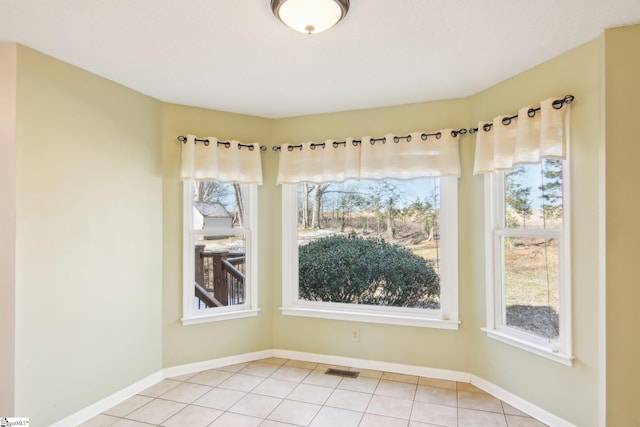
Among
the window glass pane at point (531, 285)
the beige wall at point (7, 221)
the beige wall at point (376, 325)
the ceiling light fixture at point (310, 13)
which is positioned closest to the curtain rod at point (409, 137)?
the beige wall at point (376, 325)

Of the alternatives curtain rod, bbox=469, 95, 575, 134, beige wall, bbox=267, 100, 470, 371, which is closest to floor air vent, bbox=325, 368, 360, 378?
beige wall, bbox=267, 100, 470, 371

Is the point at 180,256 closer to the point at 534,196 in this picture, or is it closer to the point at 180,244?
the point at 180,244

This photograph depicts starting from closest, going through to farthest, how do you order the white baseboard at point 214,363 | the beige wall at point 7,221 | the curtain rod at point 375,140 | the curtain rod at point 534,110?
the beige wall at point 7,221
the curtain rod at point 534,110
the curtain rod at point 375,140
the white baseboard at point 214,363

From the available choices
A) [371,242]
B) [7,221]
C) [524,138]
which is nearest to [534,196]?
[524,138]

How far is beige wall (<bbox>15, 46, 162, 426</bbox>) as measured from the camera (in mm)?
2258

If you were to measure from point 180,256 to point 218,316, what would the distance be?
0.67 m

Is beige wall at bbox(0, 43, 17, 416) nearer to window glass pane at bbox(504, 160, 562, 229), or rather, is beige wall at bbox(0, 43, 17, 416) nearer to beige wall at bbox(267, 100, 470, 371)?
beige wall at bbox(267, 100, 470, 371)

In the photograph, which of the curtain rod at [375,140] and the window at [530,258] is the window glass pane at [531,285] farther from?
the curtain rod at [375,140]

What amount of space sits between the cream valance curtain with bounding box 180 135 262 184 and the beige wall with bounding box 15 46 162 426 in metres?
0.28

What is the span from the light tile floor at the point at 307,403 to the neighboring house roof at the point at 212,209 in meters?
1.44

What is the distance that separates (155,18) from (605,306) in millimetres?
2919

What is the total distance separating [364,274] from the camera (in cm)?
359

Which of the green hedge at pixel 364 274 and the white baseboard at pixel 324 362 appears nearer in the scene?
the white baseboard at pixel 324 362

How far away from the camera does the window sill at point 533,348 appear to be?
2.34m
